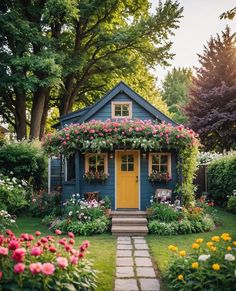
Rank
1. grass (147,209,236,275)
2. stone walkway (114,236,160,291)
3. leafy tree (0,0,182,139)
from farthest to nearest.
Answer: leafy tree (0,0,182,139) → grass (147,209,236,275) → stone walkway (114,236,160,291)

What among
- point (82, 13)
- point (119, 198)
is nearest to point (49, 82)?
point (82, 13)

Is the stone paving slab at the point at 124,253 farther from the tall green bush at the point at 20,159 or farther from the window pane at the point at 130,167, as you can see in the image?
the tall green bush at the point at 20,159

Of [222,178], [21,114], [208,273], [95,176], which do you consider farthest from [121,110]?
[208,273]

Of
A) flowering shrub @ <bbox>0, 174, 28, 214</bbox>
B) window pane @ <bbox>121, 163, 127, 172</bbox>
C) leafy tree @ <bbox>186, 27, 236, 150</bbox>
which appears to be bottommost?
flowering shrub @ <bbox>0, 174, 28, 214</bbox>

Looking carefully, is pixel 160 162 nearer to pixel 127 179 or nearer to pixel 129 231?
pixel 127 179

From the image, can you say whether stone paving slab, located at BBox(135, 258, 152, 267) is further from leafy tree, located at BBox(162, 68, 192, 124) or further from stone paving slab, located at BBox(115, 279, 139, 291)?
leafy tree, located at BBox(162, 68, 192, 124)

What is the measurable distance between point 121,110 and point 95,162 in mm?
2577

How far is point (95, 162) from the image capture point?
12.8 meters

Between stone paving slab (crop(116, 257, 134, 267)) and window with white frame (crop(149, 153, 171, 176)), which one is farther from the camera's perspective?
window with white frame (crop(149, 153, 171, 176))

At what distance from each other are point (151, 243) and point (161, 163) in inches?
170

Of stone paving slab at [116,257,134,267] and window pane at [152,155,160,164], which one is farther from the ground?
window pane at [152,155,160,164]

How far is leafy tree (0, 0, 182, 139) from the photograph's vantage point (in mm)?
17375

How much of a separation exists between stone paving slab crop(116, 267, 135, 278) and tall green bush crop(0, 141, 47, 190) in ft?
32.6

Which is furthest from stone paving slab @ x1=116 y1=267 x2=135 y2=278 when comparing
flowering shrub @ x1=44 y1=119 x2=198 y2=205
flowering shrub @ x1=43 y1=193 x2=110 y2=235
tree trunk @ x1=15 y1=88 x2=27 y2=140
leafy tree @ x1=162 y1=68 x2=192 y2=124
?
leafy tree @ x1=162 y1=68 x2=192 y2=124
